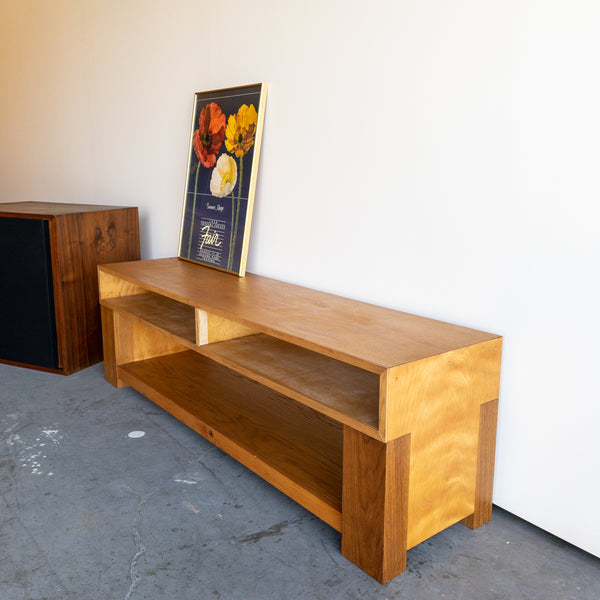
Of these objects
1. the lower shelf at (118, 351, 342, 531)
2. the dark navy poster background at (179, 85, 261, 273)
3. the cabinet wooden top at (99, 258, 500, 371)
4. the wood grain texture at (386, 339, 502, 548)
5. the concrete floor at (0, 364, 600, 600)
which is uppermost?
the dark navy poster background at (179, 85, 261, 273)

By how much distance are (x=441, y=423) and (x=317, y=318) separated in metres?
0.50

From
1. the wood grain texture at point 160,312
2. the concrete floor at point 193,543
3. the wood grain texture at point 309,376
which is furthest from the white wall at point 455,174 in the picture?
the wood grain texture at point 160,312

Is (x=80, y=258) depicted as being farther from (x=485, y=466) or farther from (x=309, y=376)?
(x=485, y=466)

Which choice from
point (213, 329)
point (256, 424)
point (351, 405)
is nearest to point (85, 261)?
point (213, 329)

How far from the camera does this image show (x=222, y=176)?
253 centimetres

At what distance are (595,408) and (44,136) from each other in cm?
391

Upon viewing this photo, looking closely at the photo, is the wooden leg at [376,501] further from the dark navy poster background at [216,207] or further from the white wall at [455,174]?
the dark navy poster background at [216,207]

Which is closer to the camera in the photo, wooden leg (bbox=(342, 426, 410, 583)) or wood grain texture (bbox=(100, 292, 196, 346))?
wooden leg (bbox=(342, 426, 410, 583))

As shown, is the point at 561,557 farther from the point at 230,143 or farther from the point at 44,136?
A: the point at 44,136

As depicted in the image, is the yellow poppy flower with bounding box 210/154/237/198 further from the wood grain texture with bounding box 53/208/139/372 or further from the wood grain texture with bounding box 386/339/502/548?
the wood grain texture with bounding box 386/339/502/548

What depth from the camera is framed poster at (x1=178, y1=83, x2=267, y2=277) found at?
7.79 feet

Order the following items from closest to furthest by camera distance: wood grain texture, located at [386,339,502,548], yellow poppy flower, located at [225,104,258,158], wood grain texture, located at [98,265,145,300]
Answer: wood grain texture, located at [386,339,502,548]
yellow poppy flower, located at [225,104,258,158]
wood grain texture, located at [98,265,145,300]

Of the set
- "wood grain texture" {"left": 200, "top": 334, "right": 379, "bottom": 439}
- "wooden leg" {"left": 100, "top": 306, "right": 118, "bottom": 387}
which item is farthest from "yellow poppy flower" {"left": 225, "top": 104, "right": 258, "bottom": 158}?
"wooden leg" {"left": 100, "top": 306, "right": 118, "bottom": 387}

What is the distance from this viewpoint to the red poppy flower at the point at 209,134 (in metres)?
2.54
